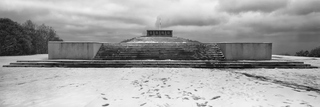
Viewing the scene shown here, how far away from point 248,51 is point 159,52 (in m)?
5.63

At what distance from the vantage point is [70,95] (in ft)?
11.0

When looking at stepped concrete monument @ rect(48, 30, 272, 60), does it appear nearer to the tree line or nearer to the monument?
the monument

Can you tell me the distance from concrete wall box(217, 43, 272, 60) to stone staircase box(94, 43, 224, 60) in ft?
1.93

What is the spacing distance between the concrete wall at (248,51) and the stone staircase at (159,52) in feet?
1.93

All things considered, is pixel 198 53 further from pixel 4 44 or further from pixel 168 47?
pixel 4 44

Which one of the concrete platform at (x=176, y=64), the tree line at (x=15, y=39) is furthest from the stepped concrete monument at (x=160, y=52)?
the tree line at (x=15, y=39)

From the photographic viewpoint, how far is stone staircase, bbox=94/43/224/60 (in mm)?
10195

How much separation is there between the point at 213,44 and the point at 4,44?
23.0 metres

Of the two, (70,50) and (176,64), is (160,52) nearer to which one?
(176,64)

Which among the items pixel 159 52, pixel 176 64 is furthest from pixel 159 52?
pixel 176 64

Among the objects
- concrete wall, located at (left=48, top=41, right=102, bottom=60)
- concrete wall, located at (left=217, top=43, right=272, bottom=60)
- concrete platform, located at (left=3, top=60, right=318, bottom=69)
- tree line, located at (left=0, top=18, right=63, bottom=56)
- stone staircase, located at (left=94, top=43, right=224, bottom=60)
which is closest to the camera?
concrete platform, located at (left=3, top=60, right=318, bottom=69)

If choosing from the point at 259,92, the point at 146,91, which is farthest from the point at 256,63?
Result: the point at 146,91

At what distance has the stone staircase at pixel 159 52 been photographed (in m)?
10.2

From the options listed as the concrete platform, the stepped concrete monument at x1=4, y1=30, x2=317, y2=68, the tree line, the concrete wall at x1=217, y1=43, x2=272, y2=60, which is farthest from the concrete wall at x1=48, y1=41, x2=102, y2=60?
the tree line
